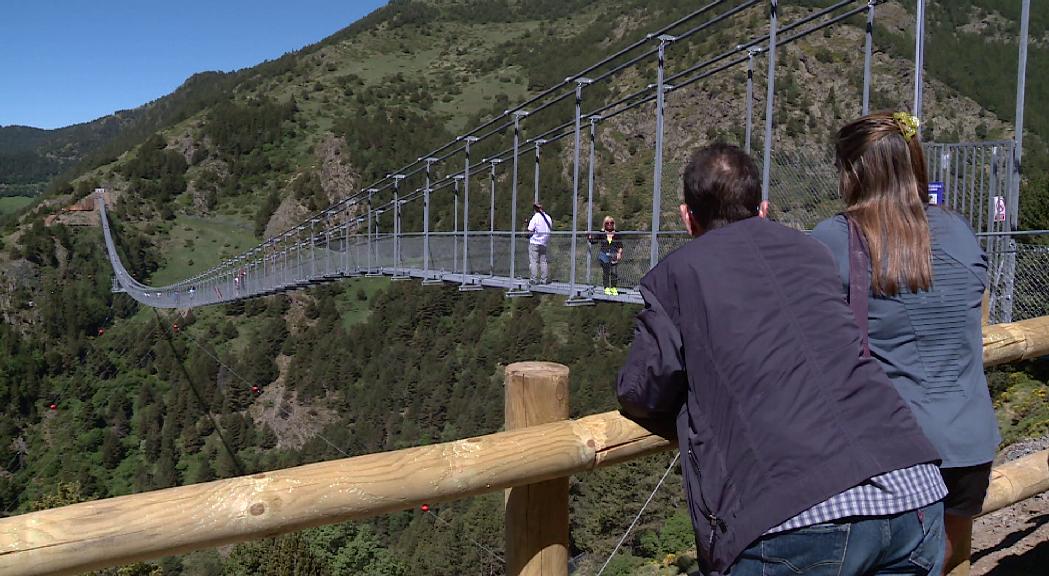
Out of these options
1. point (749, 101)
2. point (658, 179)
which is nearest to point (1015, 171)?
point (658, 179)

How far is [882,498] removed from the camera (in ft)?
3.75

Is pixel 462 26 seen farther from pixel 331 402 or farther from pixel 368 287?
pixel 331 402

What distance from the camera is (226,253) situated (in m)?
57.2

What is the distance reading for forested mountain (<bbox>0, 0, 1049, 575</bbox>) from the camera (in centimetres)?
3025

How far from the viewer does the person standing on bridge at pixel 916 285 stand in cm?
141

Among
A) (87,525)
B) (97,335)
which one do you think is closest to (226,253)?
(97,335)

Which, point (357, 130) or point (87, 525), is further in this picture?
point (357, 130)

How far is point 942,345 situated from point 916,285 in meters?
0.12

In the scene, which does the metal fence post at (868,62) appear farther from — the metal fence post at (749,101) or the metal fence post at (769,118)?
the metal fence post at (749,101)

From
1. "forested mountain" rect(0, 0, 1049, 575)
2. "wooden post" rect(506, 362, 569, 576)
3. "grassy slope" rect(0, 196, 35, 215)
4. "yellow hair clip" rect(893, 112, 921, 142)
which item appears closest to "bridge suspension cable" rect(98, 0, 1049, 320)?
"yellow hair clip" rect(893, 112, 921, 142)

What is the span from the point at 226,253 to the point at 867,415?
59.9 metres

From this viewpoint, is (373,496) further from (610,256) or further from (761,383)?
(610,256)

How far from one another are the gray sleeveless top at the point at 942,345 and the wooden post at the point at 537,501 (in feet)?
1.89

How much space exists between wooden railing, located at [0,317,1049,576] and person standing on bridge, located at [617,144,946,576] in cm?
35
